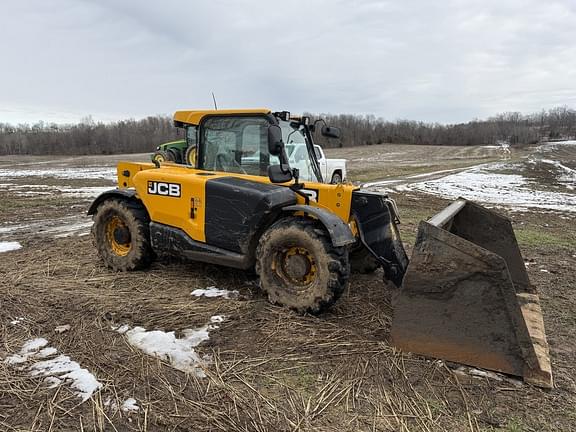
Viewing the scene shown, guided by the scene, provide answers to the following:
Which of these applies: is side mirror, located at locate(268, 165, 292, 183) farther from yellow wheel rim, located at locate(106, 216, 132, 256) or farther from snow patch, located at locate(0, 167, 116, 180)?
snow patch, located at locate(0, 167, 116, 180)

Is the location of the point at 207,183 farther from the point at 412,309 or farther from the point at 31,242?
the point at 31,242

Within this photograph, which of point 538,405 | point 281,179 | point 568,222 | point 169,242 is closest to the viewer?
point 538,405

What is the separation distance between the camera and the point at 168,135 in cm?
7125

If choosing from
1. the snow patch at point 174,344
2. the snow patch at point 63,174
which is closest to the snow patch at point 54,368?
the snow patch at point 174,344

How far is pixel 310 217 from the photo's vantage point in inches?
183

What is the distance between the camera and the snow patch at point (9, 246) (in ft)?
24.5

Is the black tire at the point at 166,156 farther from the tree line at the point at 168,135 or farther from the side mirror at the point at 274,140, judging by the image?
the tree line at the point at 168,135

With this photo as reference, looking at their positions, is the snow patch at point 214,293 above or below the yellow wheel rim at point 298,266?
below

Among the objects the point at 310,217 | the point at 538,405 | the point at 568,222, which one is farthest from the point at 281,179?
the point at 568,222

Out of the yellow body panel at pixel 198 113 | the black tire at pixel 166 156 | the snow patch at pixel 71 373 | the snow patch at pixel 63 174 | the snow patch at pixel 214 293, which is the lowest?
the snow patch at pixel 71 373

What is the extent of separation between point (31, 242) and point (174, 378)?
5845mm

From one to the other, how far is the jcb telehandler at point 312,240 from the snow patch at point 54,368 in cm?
183

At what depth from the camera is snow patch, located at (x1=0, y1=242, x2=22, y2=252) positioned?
294 inches

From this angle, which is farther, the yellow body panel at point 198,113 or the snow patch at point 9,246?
the snow patch at point 9,246
